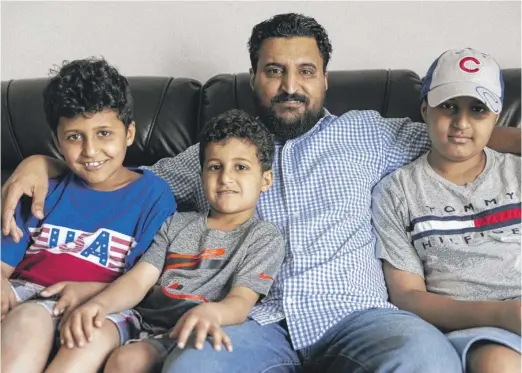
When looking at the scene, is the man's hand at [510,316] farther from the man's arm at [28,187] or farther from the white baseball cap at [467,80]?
the man's arm at [28,187]

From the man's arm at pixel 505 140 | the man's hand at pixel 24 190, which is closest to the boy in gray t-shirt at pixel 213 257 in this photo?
the man's hand at pixel 24 190

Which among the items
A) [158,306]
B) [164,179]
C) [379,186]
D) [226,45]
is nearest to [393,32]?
[226,45]

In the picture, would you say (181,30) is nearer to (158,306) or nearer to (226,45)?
(226,45)

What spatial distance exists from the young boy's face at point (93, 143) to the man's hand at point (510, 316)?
0.92 meters

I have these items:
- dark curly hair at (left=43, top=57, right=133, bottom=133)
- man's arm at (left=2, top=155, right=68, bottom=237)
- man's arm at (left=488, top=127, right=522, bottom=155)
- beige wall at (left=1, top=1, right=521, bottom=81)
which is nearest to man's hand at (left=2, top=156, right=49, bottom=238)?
man's arm at (left=2, top=155, right=68, bottom=237)

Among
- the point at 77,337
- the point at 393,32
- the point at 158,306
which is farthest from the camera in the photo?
the point at 393,32

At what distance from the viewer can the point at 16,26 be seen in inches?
86.2

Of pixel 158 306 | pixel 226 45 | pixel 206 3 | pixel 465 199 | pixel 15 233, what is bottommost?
pixel 158 306

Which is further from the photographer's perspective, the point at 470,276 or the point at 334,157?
the point at 334,157

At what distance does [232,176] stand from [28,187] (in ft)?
1.60

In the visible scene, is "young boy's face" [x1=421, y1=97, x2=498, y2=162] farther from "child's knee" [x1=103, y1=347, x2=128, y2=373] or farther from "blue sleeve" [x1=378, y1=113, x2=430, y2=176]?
"child's knee" [x1=103, y1=347, x2=128, y2=373]

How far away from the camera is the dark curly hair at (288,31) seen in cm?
167

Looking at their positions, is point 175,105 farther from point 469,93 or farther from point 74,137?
point 469,93

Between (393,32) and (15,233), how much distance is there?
1381mm
